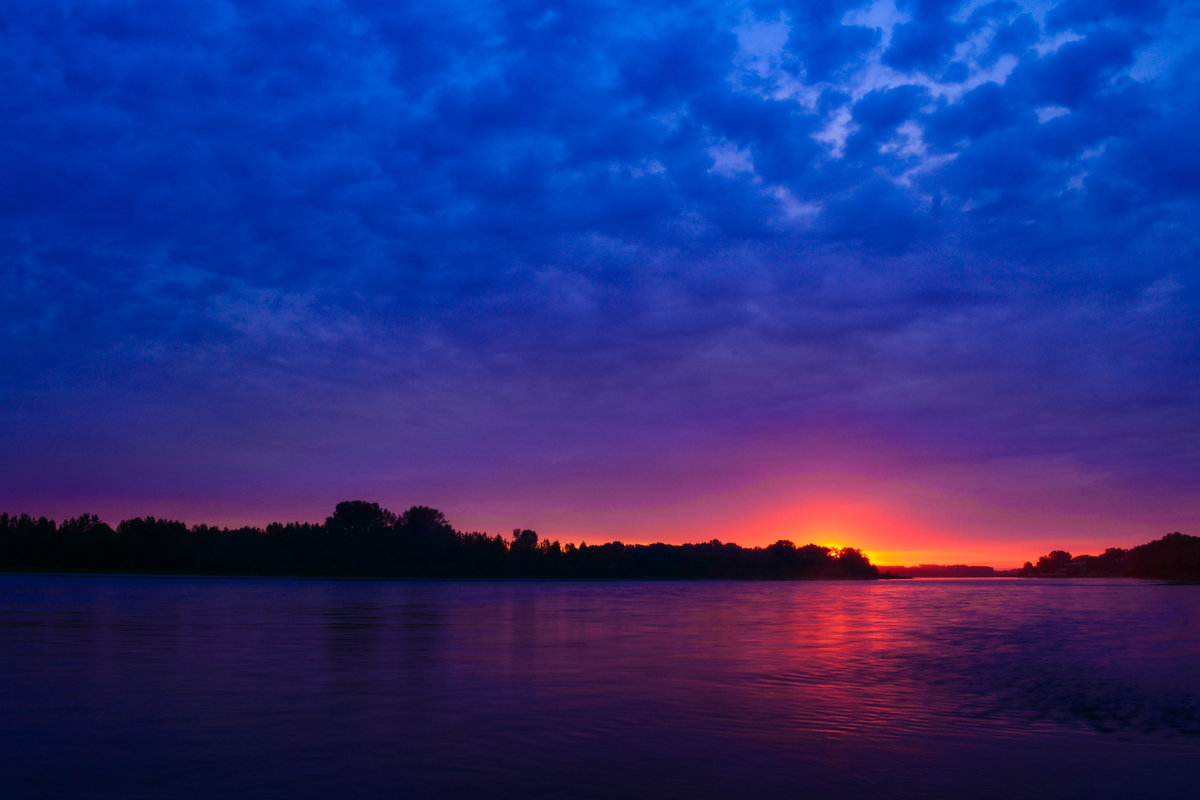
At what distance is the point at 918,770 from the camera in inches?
462

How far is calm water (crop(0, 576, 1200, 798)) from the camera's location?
431 inches

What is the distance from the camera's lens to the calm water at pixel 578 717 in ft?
35.9

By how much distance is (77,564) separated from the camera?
16912cm

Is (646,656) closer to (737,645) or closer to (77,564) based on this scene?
(737,645)

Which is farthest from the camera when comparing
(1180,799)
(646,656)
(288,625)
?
(288,625)

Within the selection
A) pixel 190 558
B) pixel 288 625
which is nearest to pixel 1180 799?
pixel 288 625

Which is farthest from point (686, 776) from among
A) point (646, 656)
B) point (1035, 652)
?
point (1035, 652)

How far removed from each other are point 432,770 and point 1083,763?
947 centimetres

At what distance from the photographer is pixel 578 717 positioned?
15477 millimetres

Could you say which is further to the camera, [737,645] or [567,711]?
[737,645]

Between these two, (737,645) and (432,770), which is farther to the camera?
(737,645)

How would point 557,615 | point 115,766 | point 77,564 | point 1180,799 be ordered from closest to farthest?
1. point 1180,799
2. point 115,766
3. point 557,615
4. point 77,564

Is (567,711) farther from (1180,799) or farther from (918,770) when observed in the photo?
(1180,799)

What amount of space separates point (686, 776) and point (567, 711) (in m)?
5.30
